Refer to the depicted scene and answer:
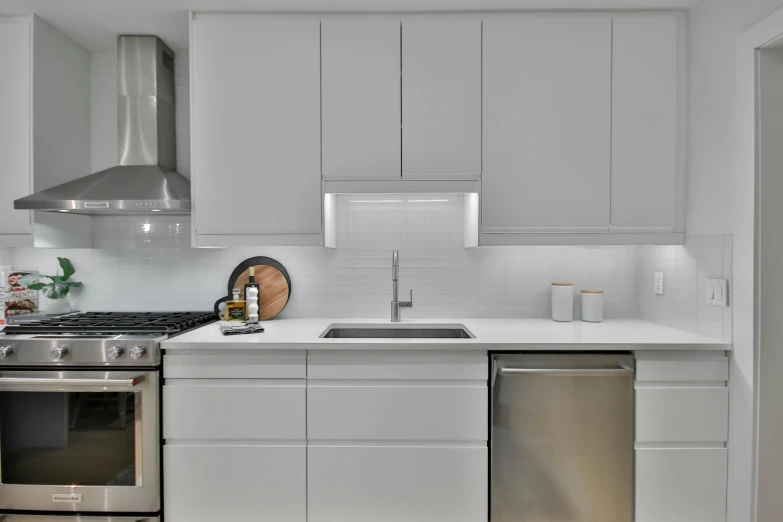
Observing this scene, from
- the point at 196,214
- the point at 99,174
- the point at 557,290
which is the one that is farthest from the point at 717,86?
the point at 99,174

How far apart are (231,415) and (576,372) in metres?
1.46

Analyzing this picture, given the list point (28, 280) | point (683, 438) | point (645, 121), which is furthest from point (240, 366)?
point (645, 121)

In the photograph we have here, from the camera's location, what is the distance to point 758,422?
1.77 meters

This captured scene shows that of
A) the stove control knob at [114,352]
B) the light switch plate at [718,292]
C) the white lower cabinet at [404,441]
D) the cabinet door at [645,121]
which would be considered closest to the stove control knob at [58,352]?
the stove control knob at [114,352]

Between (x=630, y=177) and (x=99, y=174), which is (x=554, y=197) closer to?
(x=630, y=177)

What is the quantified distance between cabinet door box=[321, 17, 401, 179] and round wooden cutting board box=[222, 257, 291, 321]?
693 mm

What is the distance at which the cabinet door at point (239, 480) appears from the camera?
1.93 meters

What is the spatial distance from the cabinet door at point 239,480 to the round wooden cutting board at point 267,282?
795 mm

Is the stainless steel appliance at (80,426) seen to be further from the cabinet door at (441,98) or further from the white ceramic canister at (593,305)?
the white ceramic canister at (593,305)

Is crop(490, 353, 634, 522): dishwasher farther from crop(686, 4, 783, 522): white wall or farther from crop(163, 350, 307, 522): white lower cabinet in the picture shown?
crop(163, 350, 307, 522): white lower cabinet

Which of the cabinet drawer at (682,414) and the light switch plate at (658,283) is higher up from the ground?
the light switch plate at (658,283)

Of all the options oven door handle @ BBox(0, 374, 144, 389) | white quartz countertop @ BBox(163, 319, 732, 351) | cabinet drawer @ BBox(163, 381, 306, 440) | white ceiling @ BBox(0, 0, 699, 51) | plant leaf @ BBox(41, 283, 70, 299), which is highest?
white ceiling @ BBox(0, 0, 699, 51)

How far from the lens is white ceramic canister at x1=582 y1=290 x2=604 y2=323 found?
2.42 metres

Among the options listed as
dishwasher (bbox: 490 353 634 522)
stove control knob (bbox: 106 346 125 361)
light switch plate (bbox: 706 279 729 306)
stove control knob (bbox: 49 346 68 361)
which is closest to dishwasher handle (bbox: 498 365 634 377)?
dishwasher (bbox: 490 353 634 522)
